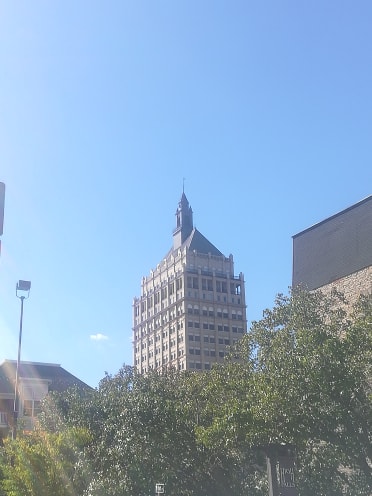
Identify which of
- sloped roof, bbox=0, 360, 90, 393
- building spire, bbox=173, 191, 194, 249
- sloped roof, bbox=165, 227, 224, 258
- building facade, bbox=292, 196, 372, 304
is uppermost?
building spire, bbox=173, 191, 194, 249

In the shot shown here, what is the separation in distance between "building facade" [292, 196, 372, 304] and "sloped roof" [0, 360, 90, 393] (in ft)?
67.3

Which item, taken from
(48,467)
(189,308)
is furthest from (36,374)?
(189,308)

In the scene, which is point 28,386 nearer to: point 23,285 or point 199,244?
point 23,285

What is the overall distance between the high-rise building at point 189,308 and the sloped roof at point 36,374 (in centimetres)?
5905

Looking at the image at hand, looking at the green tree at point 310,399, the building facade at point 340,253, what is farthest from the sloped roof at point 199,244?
the green tree at point 310,399

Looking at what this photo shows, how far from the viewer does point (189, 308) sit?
118188 mm

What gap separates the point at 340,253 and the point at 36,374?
97.1 feet

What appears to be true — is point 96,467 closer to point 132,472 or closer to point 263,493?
point 132,472

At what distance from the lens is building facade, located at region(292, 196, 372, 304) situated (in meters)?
32.7

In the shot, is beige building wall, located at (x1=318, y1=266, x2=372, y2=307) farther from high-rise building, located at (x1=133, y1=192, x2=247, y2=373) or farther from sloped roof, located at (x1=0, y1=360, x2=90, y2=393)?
high-rise building, located at (x1=133, y1=192, x2=247, y2=373)

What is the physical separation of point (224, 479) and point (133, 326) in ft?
359

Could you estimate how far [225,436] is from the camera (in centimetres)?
2094

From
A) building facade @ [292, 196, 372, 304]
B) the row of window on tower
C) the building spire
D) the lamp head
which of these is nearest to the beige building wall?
building facade @ [292, 196, 372, 304]

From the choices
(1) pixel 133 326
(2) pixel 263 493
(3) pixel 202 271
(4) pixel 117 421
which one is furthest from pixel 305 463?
(1) pixel 133 326
